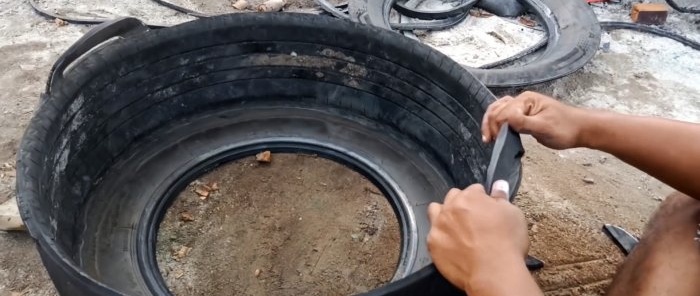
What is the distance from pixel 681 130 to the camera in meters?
1.52

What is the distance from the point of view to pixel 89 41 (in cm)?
173

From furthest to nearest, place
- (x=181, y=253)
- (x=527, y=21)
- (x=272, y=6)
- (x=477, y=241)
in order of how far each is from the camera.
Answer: (x=527, y=21) → (x=272, y=6) → (x=181, y=253) → (x=477, y=241)

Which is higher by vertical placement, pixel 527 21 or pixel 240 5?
pixel 240 5

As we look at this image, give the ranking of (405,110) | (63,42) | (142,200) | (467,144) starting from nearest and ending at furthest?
(467,144)
(142,200)
(405,110)
(63,42)

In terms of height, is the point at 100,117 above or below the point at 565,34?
above

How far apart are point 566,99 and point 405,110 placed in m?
1.16

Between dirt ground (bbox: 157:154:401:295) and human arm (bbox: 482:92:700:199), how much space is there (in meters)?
0.75

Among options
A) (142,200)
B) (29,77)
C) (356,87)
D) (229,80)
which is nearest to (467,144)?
(356,87)

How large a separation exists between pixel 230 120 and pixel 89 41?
0.81m

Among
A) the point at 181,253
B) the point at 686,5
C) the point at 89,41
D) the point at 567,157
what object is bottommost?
the point at 567,157

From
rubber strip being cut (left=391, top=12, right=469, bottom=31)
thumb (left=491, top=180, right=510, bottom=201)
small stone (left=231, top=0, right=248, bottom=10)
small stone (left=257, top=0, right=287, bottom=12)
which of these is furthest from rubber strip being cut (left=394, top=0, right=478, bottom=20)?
thumb (left=491, top=180, right=510, bottom=201)

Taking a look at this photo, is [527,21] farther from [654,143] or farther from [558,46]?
[654,143]

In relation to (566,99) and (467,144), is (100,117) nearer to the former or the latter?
(467,144)

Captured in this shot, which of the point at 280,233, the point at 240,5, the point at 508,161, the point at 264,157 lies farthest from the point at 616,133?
the point at 240,5
